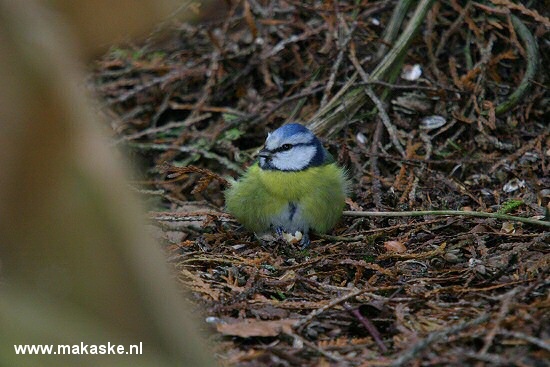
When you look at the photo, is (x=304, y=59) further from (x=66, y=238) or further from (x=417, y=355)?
(x=66, y=238)

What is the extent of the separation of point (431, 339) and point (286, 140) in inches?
72.0

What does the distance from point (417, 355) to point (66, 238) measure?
1042 millimetres

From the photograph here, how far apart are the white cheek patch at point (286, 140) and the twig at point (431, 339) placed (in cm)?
172

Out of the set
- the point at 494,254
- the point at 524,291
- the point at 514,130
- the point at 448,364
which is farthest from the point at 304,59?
the point at 448,364

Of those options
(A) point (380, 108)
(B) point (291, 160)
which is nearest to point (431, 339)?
(B) point (291, 160)

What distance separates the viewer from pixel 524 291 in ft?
6.55

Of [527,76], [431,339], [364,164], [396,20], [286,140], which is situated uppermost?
[396,20]

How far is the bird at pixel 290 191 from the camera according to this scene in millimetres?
3348

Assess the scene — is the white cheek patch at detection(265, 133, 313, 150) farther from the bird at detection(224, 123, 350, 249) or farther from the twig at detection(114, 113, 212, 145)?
the twig at detection(114, 113, 212, 145)

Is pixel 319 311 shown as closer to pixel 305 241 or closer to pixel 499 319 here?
pixel 499 319

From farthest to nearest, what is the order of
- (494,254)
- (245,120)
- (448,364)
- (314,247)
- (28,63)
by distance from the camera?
(245,120) < (314,247) < (494,254) < (448,364) < (28,63)

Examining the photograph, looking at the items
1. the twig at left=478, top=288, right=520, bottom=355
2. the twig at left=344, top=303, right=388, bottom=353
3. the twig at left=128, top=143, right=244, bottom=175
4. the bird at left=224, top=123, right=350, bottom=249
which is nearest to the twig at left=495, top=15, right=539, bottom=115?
the bird at left=224, top=123, right=350, bottom=249

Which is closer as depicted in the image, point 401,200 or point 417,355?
point 417,355

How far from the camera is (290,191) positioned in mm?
3375
